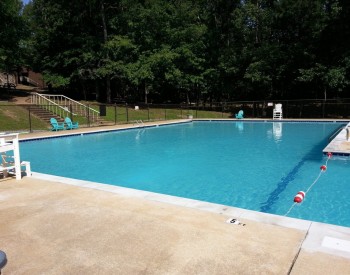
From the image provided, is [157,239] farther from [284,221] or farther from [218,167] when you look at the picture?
[218,167]

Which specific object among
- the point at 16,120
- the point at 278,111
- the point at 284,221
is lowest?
the point at 284,221

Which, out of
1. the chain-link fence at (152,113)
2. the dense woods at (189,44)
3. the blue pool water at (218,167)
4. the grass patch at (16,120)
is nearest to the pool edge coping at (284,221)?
the blue pool water at (218,167)

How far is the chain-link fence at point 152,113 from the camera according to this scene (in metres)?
18.5

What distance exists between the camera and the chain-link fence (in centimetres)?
1851

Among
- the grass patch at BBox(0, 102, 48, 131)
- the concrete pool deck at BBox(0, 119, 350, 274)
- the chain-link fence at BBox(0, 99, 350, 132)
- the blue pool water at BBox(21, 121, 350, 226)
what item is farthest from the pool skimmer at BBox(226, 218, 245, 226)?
the grass patch at BBox(0, 102, 48, 131)

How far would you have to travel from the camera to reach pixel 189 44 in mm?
31547

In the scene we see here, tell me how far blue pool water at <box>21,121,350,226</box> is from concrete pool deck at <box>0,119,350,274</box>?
2.29m

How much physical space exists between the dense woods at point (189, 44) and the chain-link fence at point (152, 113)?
1671 mm

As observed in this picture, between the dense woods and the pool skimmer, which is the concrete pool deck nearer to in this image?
the pool skimmer

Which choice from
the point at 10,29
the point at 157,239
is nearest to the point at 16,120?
the point at 10,29

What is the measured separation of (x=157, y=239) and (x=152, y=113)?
24.0 metres

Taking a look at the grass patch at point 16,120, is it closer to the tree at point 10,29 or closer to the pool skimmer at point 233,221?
the tree at point 10,29

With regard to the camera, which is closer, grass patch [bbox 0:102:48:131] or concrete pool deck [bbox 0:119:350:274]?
concrete pool deck [bbox 0:119:350:274]

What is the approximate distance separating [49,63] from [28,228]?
31.5 m
